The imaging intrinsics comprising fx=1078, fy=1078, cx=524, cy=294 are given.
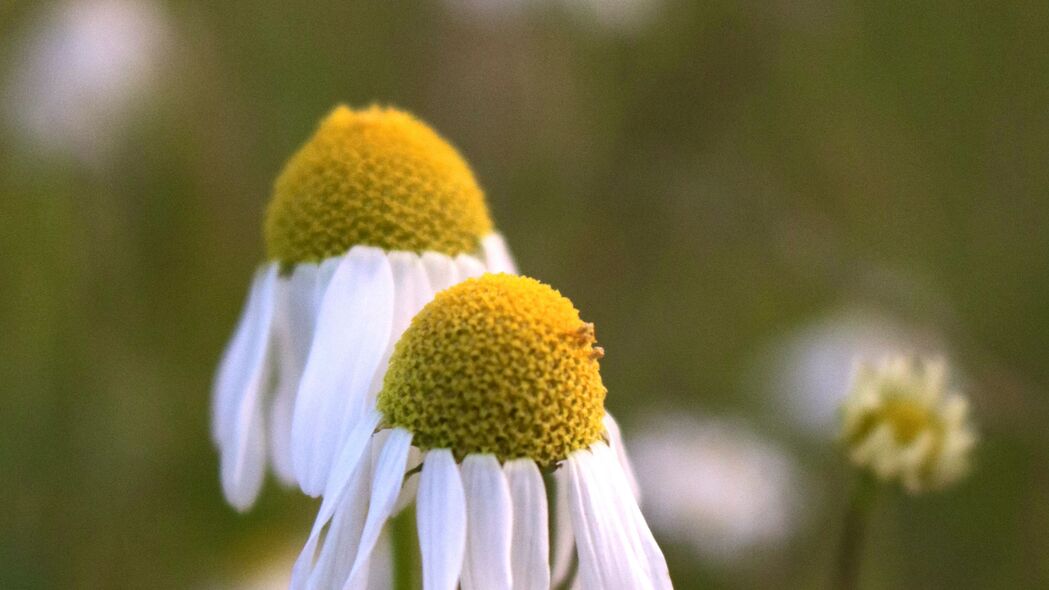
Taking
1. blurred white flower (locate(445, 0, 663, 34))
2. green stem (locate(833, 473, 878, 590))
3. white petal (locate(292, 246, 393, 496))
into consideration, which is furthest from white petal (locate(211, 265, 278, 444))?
blurred white flower (locate(445, 0, 663, 34))

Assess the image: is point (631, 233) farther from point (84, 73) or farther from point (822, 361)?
point (84, 73)

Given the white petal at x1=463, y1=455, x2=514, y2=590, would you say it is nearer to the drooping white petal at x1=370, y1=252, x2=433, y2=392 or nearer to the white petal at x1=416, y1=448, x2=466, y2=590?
the white petal at x1=416, y1=448, x2=466, y2=590

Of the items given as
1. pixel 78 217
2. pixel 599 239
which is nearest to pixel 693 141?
pixel 599 239

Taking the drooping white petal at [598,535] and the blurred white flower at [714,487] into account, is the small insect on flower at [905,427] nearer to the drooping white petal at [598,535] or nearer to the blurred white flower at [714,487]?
the drooping white petal at [598,535]

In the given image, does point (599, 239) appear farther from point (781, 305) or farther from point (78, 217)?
point (78, 217)

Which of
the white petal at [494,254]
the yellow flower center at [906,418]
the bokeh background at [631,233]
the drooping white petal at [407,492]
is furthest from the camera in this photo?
the bokeh background at [631,233]

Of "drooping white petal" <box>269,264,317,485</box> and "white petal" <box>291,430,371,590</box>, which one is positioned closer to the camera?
"white petal" <box>291,430,371,590</box>

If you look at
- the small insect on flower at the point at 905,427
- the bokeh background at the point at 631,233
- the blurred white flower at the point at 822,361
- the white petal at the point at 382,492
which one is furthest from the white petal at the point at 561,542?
the blurred white flower at the point at 822,361
